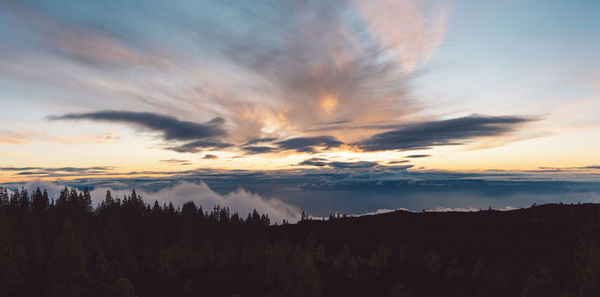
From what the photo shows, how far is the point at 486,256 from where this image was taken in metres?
200

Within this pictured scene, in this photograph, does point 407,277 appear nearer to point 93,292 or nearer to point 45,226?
point 93,292

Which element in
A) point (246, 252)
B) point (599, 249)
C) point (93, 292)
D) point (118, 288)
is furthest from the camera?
point (246, 252)

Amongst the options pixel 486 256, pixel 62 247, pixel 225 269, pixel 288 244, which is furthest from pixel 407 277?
pixel 62 247

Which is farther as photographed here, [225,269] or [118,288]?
[225,269]

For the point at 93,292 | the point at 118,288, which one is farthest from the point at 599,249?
the point at 93,292

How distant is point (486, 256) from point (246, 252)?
145782 millimetres

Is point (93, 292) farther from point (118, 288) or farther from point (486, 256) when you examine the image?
point (486, 256)

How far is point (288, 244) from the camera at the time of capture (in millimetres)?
157875

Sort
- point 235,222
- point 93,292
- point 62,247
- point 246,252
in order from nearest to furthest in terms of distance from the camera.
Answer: point 93,292
point 62,247
point 246,252
point 235,222

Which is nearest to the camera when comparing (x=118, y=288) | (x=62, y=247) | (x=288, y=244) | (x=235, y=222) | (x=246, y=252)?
(x=118, y=288)

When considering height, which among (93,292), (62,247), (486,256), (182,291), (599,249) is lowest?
(486,256)

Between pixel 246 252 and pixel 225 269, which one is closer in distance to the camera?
pixel 225 269

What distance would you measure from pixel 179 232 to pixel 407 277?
108 m

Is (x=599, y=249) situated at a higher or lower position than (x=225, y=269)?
higher
